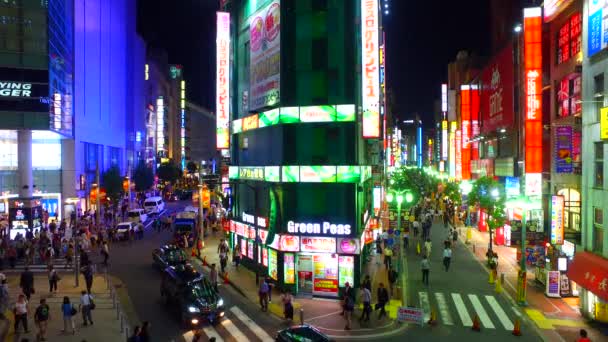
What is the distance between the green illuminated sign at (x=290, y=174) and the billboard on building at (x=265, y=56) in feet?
12.8

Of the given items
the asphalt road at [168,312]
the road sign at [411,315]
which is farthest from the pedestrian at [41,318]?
the road sign at [411,315]

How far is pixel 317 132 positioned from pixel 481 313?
40.8 ft

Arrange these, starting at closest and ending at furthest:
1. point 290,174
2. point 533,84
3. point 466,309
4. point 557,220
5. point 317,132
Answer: point 466,309 < point 557,220 < point 290,174 < point 317,132 < point 533,84

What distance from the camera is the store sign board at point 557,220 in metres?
24.8

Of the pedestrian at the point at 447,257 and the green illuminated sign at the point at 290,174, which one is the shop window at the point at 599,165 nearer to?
the pedestrian at the point at 447,257

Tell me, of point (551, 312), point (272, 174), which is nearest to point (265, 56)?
point (272, 174)

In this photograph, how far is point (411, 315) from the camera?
67.3 ft

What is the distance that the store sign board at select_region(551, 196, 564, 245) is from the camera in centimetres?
2477

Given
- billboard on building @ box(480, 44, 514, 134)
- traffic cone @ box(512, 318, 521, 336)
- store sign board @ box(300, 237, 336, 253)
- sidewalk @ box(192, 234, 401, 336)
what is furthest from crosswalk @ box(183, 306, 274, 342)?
billboard on building @ box(480, 44, 514, 134)

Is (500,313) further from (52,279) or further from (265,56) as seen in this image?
(52,279)

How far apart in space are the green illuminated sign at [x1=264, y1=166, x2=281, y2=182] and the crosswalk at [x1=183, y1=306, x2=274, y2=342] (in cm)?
811

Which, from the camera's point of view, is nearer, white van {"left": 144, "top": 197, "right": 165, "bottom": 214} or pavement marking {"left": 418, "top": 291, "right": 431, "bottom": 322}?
→ pavement marking {"left": 418, "top": 291, "right": 431, "bottom": 322}

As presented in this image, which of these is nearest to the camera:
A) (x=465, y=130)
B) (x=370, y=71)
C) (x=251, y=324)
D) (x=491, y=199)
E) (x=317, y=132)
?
(x=251, y=324)

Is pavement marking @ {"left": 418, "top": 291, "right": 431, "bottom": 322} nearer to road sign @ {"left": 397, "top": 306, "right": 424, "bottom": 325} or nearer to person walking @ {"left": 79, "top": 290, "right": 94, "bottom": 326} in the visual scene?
road sign @ {"left": 397, "top": 306, "right": 424, "bottom": 325}
